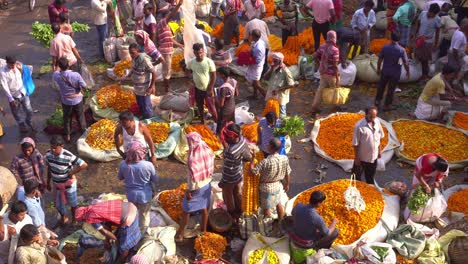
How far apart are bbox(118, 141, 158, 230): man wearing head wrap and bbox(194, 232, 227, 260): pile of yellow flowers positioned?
90 cm

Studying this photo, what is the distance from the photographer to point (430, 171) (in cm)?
835

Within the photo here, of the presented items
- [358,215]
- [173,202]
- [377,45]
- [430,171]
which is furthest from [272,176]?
[377,45]

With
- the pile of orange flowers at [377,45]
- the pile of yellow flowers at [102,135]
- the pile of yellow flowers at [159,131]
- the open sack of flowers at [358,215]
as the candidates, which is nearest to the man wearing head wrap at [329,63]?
the pile of orange flowers at [377,45]

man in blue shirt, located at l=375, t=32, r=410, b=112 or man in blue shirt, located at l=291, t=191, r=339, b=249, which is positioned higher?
man in blue shirt, located at l=375, t=32, r=410, b=112

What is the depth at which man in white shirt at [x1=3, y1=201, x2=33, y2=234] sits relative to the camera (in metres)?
7.21

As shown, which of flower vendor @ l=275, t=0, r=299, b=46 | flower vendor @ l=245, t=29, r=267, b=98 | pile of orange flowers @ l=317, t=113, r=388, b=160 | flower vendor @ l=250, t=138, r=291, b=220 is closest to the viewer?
flower vendor @ l=250, t=138, r=291, b=220

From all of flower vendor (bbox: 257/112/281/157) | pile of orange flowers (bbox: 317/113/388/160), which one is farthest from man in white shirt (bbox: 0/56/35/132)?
pile of orange flowers (bbox: 317/113/388/160)

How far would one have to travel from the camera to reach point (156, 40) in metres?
13.3

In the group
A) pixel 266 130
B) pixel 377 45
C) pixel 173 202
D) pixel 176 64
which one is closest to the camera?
pixel 173 202

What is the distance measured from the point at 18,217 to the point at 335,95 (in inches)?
263

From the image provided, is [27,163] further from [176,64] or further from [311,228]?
[176,64]

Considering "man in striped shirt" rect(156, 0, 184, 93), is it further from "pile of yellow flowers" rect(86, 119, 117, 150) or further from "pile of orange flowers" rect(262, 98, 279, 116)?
"pile of orange flowers" rect(262, 98, 279, 116)

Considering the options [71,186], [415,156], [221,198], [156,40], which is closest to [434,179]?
[415,156]

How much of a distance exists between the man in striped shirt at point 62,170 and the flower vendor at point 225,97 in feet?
9.93
